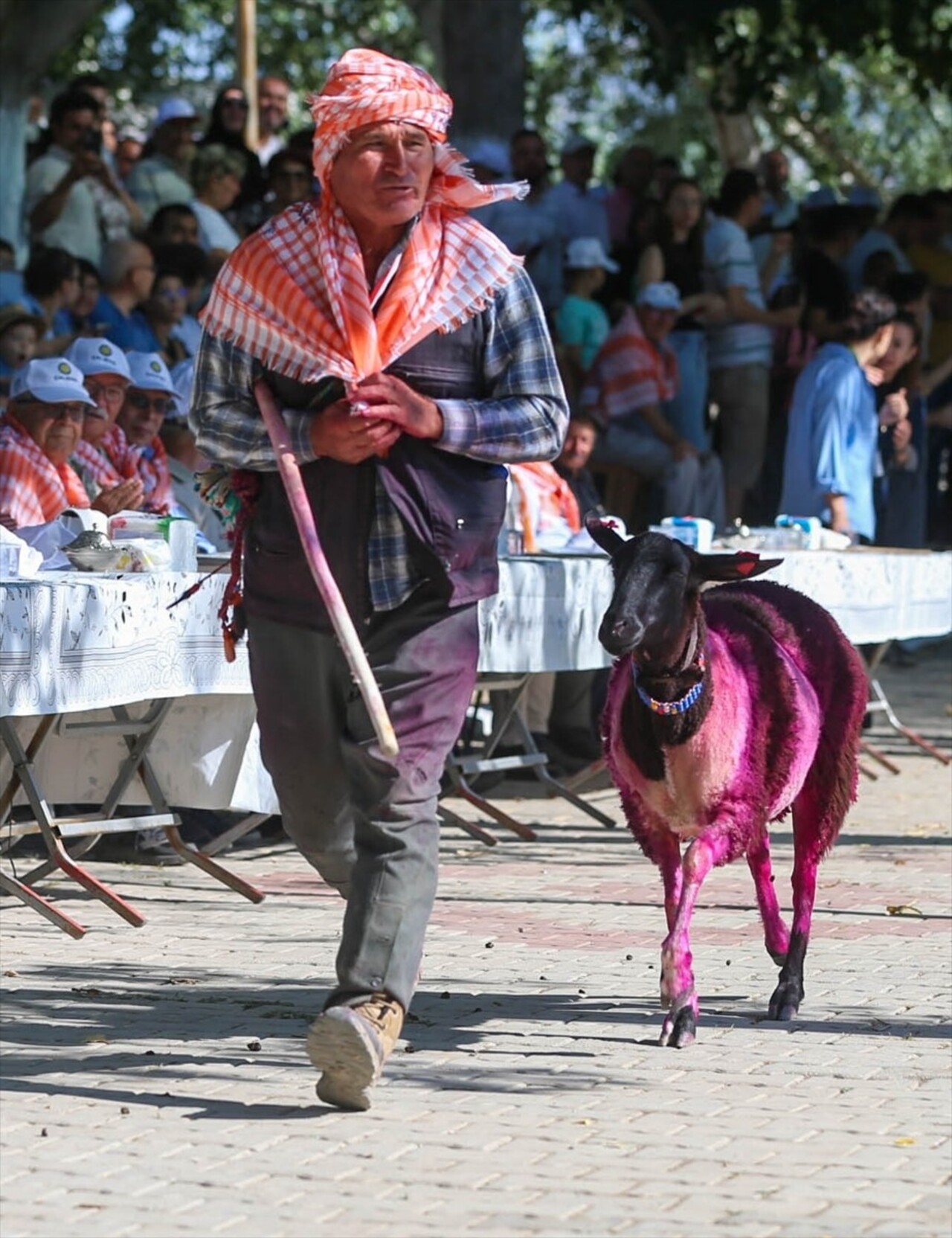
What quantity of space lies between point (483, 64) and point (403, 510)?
13407 mm

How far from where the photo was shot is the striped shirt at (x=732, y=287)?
1727cm

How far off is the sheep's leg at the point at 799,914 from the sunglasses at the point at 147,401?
5.22 metres

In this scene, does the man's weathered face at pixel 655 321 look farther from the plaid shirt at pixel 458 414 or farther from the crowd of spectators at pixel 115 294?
the plaid shirt at pixel 458 414

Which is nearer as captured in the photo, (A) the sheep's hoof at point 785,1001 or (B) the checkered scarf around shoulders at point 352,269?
(B) the checkered scarf around shoulders at point 352,269

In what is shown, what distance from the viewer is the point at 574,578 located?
10.4 meters

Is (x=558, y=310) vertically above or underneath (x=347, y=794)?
above

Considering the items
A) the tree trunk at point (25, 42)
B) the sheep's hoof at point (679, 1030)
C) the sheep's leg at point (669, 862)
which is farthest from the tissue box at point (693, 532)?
the tree trunk at point (25, 42)

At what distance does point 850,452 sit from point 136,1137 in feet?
28.8

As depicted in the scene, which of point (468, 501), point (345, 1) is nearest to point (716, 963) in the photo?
point (468, 501)

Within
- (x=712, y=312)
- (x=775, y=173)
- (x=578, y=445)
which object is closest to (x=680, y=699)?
(x=578, y=445)

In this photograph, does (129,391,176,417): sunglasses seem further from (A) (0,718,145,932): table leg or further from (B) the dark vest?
(B) the dark vest

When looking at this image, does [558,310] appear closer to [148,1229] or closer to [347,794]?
[347,794]

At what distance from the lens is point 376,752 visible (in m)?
5.75

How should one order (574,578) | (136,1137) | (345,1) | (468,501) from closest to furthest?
(136,1137)
(468,501)
(574,578)
(345,1)
